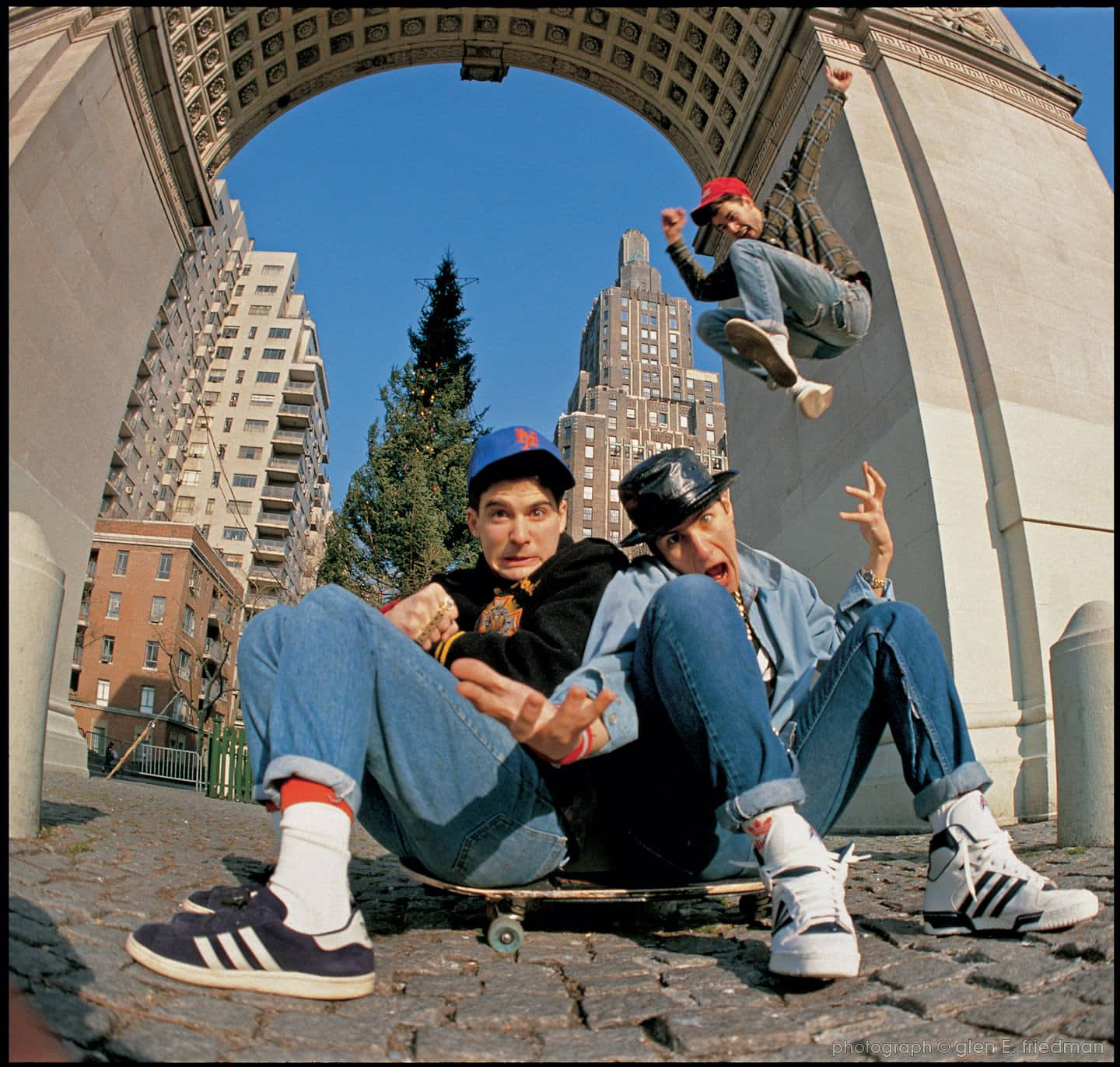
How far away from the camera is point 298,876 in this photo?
155 centimetres

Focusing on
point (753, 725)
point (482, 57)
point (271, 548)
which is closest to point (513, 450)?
point (753, 725)

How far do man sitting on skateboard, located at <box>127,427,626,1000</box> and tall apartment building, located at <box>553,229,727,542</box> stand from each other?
83875 mm

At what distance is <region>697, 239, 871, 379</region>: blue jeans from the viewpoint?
186 inches

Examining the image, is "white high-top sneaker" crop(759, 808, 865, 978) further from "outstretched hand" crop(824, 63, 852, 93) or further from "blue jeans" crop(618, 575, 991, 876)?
"outstretched hand" crop(824, 63, 852, 93)

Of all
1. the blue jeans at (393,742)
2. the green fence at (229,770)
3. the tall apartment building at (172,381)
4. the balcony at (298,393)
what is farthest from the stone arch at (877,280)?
the balcony at (298,393)

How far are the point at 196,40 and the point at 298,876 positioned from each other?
12323 millimetres

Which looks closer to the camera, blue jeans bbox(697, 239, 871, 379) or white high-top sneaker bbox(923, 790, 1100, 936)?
white high-top sneaker bbox(923, 790, 1100, 936)

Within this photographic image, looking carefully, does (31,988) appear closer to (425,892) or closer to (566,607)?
(566,607)

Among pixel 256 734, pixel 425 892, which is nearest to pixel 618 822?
pixel 256 734

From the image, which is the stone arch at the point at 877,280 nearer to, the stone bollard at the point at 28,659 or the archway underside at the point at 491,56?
the archway underside at the point at 491,56

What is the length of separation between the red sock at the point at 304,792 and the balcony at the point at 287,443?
65519mm

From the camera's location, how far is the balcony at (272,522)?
60500mm

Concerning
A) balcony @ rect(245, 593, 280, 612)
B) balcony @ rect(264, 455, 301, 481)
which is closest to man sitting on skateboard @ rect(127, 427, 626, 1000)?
balcony @ rect(245, 593, 280, 612)

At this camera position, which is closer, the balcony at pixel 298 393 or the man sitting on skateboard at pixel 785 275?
the man sitting on skateboard at pixel 785 275
